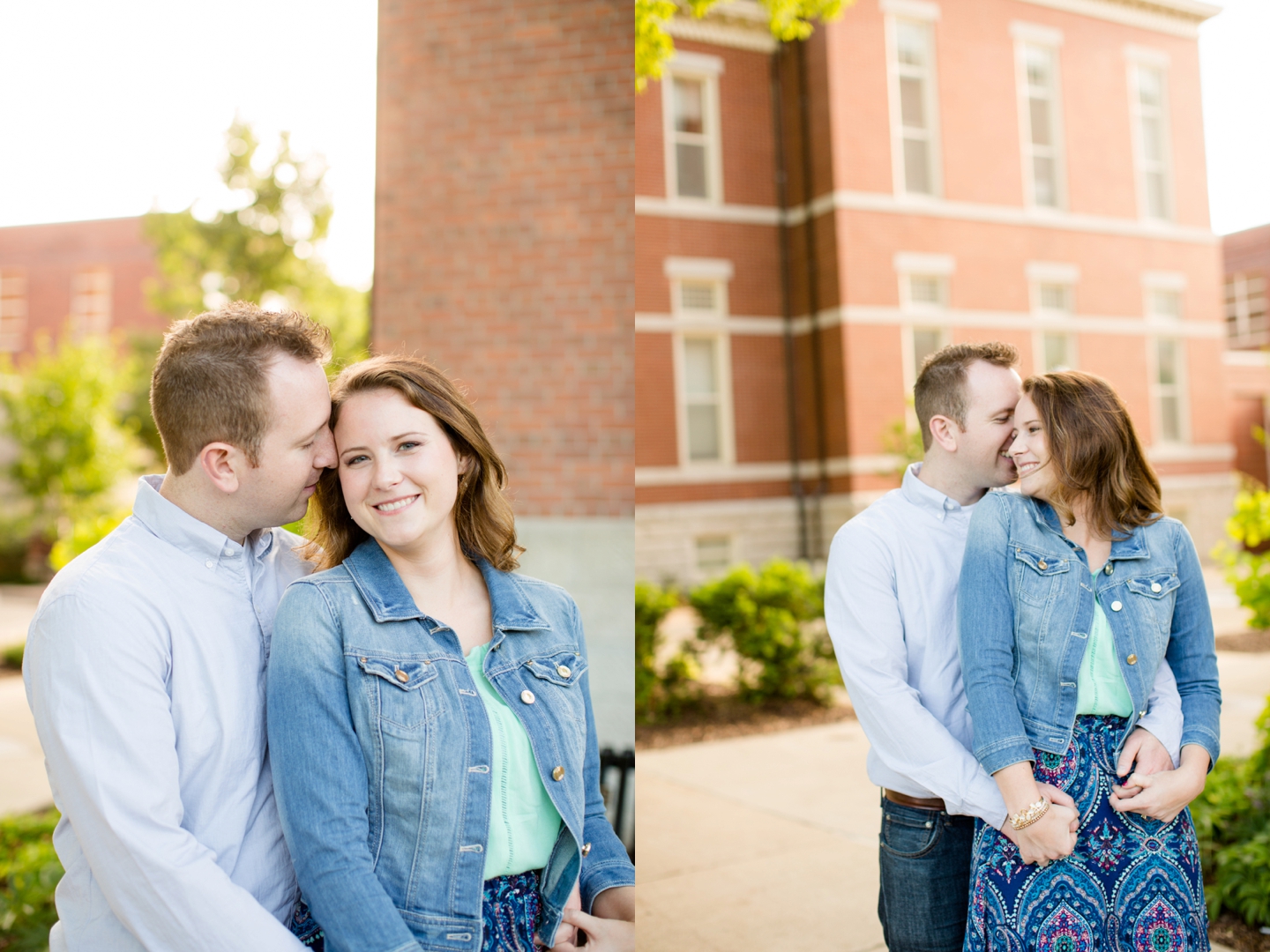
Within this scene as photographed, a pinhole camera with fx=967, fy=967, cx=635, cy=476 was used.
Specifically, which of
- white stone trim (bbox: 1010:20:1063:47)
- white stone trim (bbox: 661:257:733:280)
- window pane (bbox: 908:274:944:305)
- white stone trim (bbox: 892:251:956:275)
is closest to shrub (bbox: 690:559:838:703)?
window pane (bbox: 908:274:944:305)

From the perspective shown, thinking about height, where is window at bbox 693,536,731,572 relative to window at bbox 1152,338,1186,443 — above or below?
below

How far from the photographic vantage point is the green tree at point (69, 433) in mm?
16047

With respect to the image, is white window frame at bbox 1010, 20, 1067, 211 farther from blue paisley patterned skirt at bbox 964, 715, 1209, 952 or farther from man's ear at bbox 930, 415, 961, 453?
blue paisley patterned skirt at bbox 964, 715, 1209, 952

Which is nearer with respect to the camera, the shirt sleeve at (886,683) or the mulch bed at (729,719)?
the shirt sleeve at (886,683)

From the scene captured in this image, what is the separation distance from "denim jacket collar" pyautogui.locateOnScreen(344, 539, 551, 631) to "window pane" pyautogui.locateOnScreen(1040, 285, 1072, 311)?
2.77 meters

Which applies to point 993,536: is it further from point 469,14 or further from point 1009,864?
point 469,14

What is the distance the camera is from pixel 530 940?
159 centimetres

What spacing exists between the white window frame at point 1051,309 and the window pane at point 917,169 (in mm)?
1532

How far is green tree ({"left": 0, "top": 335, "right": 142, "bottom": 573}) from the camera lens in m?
16.0

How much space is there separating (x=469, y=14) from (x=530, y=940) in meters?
5.18

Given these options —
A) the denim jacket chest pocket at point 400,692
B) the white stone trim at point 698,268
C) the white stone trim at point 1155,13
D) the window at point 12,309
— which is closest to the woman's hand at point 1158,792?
the denim jacket chest pocket at point 400,692

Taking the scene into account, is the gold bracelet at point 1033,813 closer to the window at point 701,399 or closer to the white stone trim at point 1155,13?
the white stone trim at point 1155,13

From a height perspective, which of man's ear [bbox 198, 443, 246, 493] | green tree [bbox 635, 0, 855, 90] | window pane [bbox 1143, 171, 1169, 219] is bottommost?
man's ear [bbox 198, 443, 246, 493]

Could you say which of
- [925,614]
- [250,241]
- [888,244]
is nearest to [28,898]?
[925,614]
